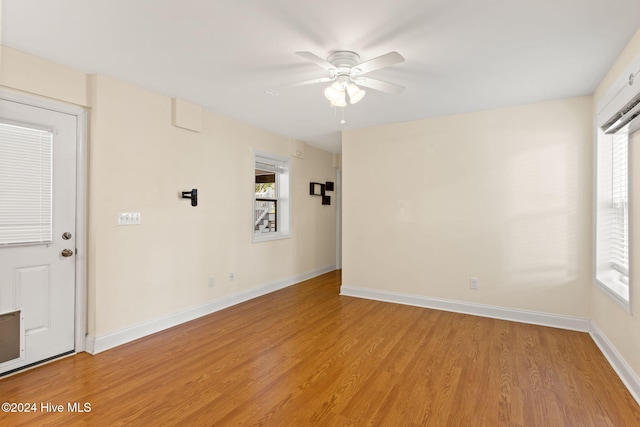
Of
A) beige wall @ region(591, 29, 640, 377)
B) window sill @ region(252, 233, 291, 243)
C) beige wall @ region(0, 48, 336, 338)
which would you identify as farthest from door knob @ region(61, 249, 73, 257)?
beige wall @ region(591, 29, 640, 377)

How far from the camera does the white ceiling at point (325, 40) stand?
189 centimetres

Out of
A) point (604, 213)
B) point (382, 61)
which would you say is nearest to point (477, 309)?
point (604, 213)

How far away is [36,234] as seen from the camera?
2.56 metres

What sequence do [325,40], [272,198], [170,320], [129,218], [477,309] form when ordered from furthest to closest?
[272,198]
[477,309]
[170,320]
[129,218]
[325,40]

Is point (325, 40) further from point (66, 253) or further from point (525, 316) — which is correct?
point (525, 316)

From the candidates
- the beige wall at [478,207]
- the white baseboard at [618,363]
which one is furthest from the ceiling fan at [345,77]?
the white baseboard at [618,363]

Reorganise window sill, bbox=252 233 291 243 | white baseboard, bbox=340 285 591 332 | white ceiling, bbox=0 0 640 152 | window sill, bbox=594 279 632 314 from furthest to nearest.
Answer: window sill, bbox=252 233 291 243 < white baseboard, bbox=340 285 591 332 < window sill, bbox=594 279 632 314 < white ceiling, bbox=0 0 640 152

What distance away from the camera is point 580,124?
130 inches

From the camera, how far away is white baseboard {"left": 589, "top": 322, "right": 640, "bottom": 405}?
216cm

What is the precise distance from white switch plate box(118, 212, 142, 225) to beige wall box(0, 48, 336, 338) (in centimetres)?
4

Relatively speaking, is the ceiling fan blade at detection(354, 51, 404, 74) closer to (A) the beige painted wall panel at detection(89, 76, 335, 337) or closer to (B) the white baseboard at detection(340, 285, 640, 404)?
(A) the beige painted wall panel at detection(89, 76, 335, 337)

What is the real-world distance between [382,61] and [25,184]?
2.85m

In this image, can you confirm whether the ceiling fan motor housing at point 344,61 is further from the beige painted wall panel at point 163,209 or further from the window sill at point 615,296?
the window sill at point 615,296

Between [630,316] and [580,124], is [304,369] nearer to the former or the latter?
[630,316]
